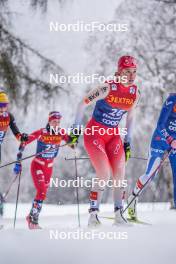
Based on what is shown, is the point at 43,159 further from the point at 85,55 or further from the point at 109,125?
the point at 85,55

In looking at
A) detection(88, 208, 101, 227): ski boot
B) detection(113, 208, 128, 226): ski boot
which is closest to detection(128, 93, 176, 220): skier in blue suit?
detection(113, 208, 128, 226): ski boot

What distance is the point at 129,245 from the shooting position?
160 inches

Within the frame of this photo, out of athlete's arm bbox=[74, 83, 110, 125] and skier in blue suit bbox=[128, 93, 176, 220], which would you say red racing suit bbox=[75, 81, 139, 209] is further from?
skier in blue suit bbox=[128, 93, 176, 220]

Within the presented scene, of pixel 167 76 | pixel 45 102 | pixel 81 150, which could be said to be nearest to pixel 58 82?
pixel 45 102

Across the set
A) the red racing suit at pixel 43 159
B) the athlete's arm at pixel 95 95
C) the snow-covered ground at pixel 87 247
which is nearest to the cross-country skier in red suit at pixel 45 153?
the red racing suit at pixel 43 159

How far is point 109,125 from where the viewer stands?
19.1 ft

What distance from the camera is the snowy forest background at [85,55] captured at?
1062 centimetres

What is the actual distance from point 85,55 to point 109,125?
34.3 ft

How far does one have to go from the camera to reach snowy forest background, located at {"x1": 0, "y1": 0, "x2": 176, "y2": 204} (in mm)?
10617

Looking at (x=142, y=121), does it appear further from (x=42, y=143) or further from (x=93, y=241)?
(x=93, y=241)

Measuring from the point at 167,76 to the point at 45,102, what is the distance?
4.04m

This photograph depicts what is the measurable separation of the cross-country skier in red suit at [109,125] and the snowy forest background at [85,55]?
85.6 inches

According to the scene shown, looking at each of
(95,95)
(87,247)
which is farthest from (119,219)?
(87,247)

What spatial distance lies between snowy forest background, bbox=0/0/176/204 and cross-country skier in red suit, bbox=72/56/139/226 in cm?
217
